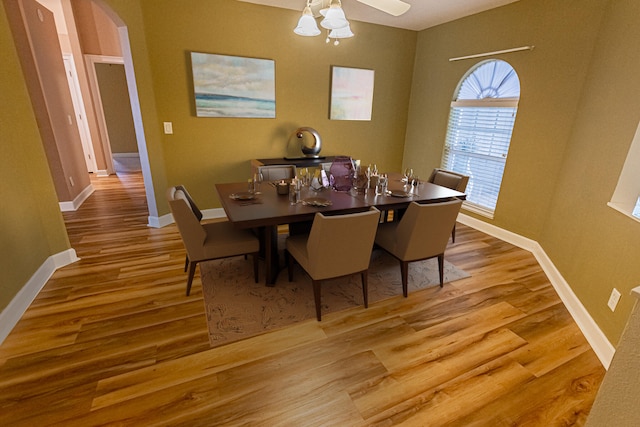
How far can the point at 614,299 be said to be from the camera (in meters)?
1.91

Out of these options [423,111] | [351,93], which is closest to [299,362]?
[351,93]

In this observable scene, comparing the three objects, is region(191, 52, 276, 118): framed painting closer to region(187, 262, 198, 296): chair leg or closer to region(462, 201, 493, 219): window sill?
region(187, 262, 198, 296): chair leg

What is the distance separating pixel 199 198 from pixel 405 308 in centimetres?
300

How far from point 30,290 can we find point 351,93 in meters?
4.14

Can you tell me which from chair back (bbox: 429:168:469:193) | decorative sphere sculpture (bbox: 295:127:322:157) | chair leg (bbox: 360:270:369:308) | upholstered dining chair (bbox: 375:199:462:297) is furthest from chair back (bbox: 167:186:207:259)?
chair back (bbox: 429:168:469:193)

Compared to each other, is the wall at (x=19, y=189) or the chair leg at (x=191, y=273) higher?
the wall at (x=19, y=189)

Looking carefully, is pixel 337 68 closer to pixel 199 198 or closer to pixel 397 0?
pixel 397 0

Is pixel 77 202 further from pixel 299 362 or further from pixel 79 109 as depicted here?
pixel 299 362

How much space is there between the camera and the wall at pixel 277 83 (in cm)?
342

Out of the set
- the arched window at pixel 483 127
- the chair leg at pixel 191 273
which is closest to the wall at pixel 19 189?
the chair leg at pixel 191 273

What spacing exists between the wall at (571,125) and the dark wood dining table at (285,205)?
100cm

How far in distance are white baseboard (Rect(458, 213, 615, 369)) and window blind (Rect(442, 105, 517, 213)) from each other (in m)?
0.29

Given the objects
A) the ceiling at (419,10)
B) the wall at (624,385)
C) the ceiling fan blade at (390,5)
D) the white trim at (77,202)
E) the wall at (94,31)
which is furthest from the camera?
the wall at (94,31)

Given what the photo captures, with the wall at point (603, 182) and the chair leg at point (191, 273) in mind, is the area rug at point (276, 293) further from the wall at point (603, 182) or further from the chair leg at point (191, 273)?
the wall at point (603, 182)
